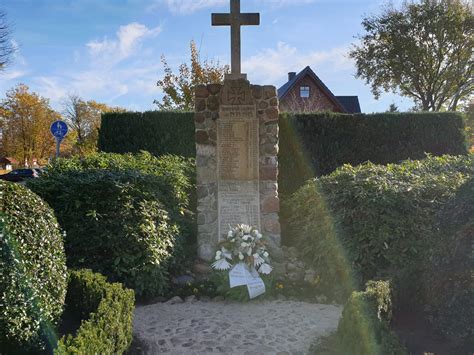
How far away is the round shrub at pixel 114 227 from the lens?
4.84m

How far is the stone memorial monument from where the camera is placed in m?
6.06

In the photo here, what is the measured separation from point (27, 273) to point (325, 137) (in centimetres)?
853

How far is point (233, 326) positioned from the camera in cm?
412

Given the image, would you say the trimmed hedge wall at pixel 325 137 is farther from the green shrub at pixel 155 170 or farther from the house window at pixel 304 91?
the house window at pixel 304 91

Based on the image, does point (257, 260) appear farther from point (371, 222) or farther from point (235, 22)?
point (235, 22)

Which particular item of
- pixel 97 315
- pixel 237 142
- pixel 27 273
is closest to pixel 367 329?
pixel 97 315

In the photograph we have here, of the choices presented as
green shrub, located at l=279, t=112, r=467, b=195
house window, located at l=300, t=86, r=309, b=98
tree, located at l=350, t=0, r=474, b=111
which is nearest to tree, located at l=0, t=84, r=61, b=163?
house window, located at l=300, t=86, r=309, b=98

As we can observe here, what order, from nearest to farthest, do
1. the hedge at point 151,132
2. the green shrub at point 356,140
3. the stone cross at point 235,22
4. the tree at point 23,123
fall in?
the stone cross at point 235,22, the green shrub at point 356,140, the hedge at point 151,132, the tree at point 23,123

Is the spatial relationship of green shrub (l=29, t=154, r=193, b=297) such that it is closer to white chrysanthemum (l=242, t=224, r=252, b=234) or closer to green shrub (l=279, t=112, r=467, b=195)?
white chrysanthemum (l=242, t=224, r=252, b=234)

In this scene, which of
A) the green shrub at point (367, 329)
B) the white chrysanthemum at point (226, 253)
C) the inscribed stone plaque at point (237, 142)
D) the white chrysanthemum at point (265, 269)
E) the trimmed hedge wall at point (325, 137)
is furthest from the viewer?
the trimmed hedge wall at point (325, 137)

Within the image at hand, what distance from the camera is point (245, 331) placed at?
3992 millimetres

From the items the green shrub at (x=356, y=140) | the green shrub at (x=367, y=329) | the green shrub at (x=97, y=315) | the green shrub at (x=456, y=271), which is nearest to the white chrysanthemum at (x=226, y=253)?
the green shrub at (x=97, y=315)

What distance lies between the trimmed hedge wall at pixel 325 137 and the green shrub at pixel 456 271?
6419 mm

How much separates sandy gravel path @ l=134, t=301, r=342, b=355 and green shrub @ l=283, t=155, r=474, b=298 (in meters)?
0.62
